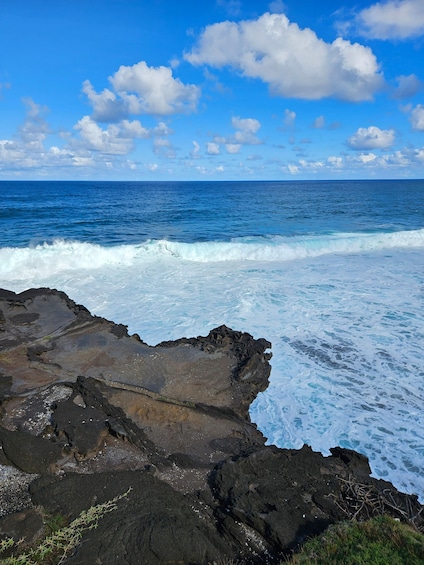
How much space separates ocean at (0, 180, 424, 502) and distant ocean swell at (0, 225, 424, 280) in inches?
4.6

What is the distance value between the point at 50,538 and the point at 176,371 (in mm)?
4514

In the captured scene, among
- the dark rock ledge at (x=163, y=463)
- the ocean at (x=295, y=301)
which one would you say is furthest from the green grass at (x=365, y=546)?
the ocean at (x=295, y=301)

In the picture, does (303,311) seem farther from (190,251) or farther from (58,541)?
(190,251)

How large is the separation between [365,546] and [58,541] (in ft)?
11.2

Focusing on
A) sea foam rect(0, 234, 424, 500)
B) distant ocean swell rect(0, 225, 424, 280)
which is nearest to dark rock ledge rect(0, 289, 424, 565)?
sea foam rect(0, 234, 424, 500)

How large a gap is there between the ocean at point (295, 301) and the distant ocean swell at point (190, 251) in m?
0.12

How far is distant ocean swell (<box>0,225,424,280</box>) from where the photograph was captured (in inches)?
888

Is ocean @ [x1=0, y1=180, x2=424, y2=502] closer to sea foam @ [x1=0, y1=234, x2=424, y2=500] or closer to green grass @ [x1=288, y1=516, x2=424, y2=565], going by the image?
sea foam @ [x1=0, y1=234, x2=424, y2=500]

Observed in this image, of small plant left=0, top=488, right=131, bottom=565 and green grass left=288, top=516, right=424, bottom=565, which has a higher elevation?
green grass left=288, top=516, right=424, bottom=565

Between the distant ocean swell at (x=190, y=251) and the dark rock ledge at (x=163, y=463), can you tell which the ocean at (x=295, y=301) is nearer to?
the distant ocean swell at (x=190, y=251)

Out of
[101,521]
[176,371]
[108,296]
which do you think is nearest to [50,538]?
[101,521]

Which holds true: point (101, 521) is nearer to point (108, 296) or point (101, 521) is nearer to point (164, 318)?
point (164, 318)

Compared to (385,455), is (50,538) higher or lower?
higher

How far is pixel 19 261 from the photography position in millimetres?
22812
